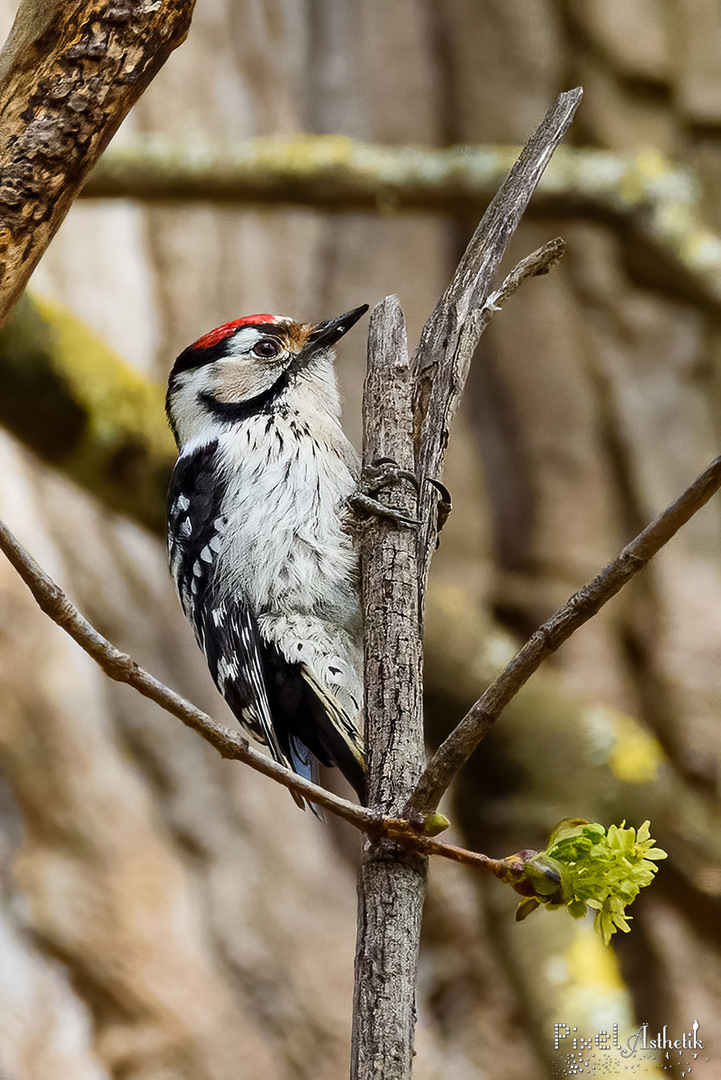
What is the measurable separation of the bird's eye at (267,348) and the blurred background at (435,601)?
1.01 metres

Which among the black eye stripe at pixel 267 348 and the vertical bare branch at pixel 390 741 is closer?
the vertical bare branch at pixel 390 741

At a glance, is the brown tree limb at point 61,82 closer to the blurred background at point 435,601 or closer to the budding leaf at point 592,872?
the budding leaf at point 592,872

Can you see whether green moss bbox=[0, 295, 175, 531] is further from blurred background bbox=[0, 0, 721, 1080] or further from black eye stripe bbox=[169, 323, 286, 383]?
black eye stripe bbox=[169, 323, 286, 383]

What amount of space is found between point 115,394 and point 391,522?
1.55m

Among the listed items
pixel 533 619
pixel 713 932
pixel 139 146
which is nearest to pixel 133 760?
pixel 533 619

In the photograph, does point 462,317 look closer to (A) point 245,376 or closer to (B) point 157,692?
(A) point 245,376

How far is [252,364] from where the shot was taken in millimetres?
1790

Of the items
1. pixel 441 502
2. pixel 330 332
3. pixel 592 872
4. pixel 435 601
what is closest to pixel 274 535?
pixel 441 502

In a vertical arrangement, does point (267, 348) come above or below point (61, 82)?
above

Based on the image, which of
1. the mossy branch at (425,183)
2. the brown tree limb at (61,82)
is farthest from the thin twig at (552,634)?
the mossy branch at (425,183)

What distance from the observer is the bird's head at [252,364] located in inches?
69.7

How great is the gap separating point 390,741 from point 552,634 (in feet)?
0.78

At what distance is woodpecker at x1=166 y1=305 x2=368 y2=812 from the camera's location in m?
1.52

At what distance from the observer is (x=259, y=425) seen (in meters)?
1.73
